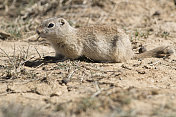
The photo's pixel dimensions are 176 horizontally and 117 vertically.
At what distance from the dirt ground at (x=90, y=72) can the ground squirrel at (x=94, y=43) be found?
178 millimetres

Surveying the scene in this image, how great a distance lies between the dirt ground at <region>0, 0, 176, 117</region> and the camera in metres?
3.10

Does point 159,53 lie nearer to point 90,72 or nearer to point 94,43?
point 94,43

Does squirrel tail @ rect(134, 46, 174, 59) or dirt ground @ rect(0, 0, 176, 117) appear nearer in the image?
dirt ground @ rect(0, 0, 176, 117)

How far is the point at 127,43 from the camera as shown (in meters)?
5.36

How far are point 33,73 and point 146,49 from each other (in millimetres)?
2632

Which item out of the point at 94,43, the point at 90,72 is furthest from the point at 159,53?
the point at 90,72

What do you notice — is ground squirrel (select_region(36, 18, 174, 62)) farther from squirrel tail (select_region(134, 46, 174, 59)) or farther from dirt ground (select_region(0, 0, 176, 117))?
dirt ground (select_region(0, 0, 176, 117))

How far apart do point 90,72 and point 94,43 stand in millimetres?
996

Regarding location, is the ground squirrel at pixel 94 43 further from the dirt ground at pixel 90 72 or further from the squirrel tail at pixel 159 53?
the dirt ground at pixel 90 72

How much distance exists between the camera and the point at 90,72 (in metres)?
4.55

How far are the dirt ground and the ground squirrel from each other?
18 cm

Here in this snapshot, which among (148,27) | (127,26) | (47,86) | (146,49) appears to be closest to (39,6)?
(127,26)

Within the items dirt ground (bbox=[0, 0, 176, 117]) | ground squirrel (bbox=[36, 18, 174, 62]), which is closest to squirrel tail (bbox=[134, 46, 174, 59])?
ground squirrel (bbox=[36, 18, 174, 62])

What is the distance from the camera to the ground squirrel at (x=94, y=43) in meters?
5.30
